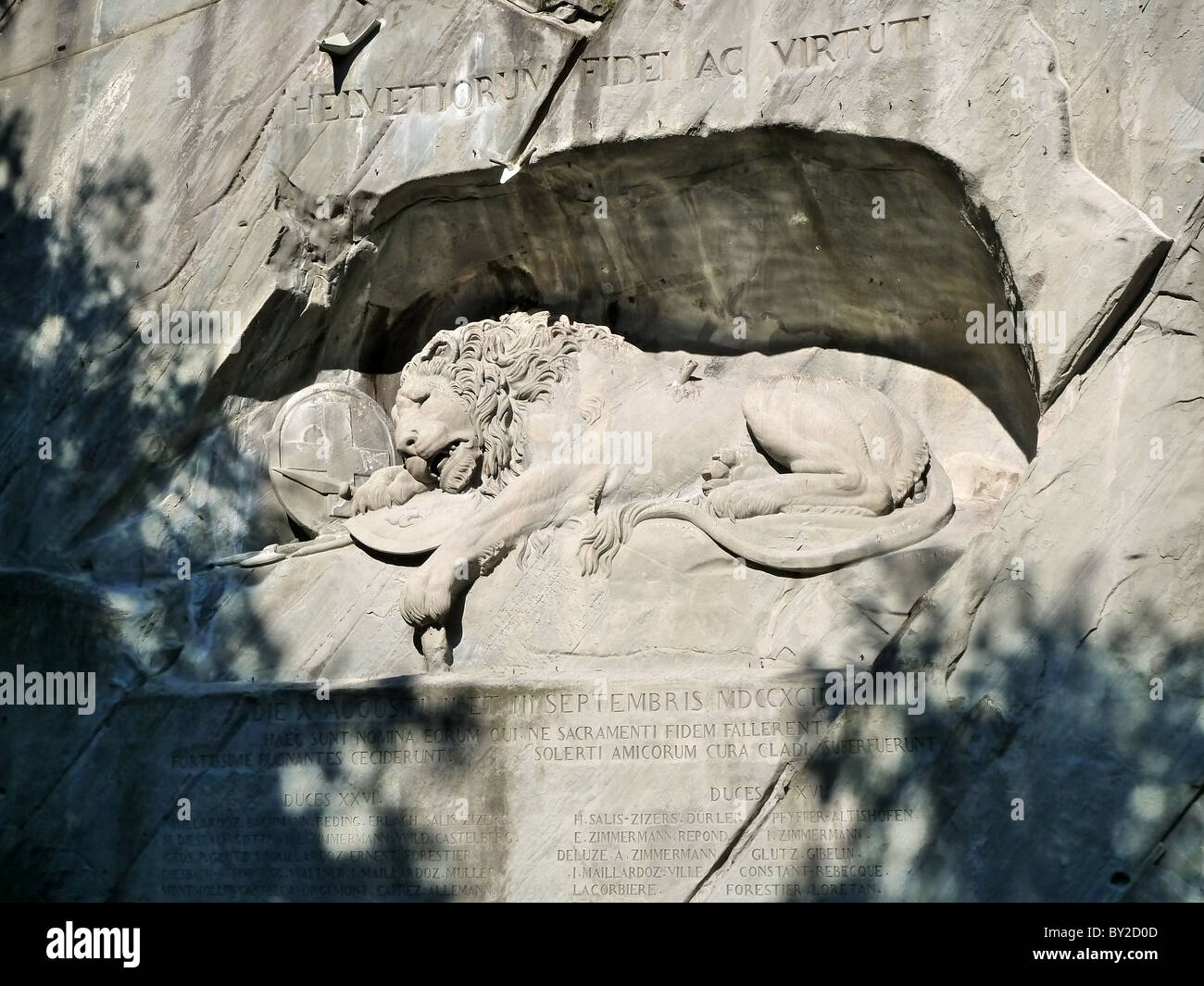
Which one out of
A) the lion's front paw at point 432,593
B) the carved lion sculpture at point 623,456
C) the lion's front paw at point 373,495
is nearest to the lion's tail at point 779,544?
the carved lion sculpture at point 623,456

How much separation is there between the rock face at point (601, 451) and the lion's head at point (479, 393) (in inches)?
0.9

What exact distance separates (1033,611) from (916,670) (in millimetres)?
511

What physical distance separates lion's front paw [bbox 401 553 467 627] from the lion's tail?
1.91 feet

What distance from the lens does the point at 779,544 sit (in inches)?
325

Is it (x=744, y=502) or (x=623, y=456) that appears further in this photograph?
(x=623, y=456)

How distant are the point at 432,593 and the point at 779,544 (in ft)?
4.97

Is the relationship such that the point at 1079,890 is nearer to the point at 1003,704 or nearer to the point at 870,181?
the point at 1003,704

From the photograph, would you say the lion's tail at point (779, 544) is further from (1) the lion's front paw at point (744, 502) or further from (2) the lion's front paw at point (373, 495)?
(2) the lion's front paw at point (373, 495)

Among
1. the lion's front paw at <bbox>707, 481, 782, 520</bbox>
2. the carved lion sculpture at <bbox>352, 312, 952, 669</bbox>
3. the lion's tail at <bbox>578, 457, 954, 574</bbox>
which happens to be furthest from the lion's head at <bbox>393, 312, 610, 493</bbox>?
the lion's front paw at <bbox>707, 481, 782, 520</bbox>

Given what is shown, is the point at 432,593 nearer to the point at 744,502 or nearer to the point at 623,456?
the point at 623,456

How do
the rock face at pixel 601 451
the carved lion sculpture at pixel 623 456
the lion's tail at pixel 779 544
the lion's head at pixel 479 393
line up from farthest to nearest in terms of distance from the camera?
the lion's head at pixel 479 393, the carved lion sculpture at pixel 623 456, the lion's tail at pixel 779 544, the rock face at pixel 601 451

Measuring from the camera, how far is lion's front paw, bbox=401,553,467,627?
8.37m

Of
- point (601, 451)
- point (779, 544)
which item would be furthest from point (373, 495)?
point (779, 544)

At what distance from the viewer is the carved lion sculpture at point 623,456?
834 centimetres
